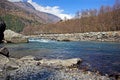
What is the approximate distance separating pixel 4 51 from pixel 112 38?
220 feet

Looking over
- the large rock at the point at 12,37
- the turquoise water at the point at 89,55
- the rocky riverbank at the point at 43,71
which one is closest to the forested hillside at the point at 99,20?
the large rock at the point at 12,37

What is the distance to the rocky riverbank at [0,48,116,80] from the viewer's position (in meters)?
16.9

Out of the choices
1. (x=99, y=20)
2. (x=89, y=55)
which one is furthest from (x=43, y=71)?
(x=99, y=20)

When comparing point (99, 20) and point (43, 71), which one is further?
point (99, 20)

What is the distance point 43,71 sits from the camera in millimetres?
19938

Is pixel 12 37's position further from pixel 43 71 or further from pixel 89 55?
pixel 43 71

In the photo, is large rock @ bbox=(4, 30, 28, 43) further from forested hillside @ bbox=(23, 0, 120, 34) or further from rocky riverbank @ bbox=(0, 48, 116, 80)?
forested hillside @ bbox=(23, 0, 120, 34)

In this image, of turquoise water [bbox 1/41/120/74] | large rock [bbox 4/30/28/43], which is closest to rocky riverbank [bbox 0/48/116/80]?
turquoise water [bbox 1/41/120/74]

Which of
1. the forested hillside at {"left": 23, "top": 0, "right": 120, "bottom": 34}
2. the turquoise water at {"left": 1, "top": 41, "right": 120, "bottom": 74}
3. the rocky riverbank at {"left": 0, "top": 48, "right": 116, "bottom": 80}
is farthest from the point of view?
the forested hillside at {"left": 23, "top": 0, "right": 120, "bottom": 34}

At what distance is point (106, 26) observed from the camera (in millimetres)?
116875

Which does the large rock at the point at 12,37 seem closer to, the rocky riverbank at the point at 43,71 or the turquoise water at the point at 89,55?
the turquoise water at the point at 89,55

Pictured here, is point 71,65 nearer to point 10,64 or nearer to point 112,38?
point 10,64

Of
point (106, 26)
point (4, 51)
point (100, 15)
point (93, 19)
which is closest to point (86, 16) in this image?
point (93, 19)

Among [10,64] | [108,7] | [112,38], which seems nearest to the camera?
[10,64]
